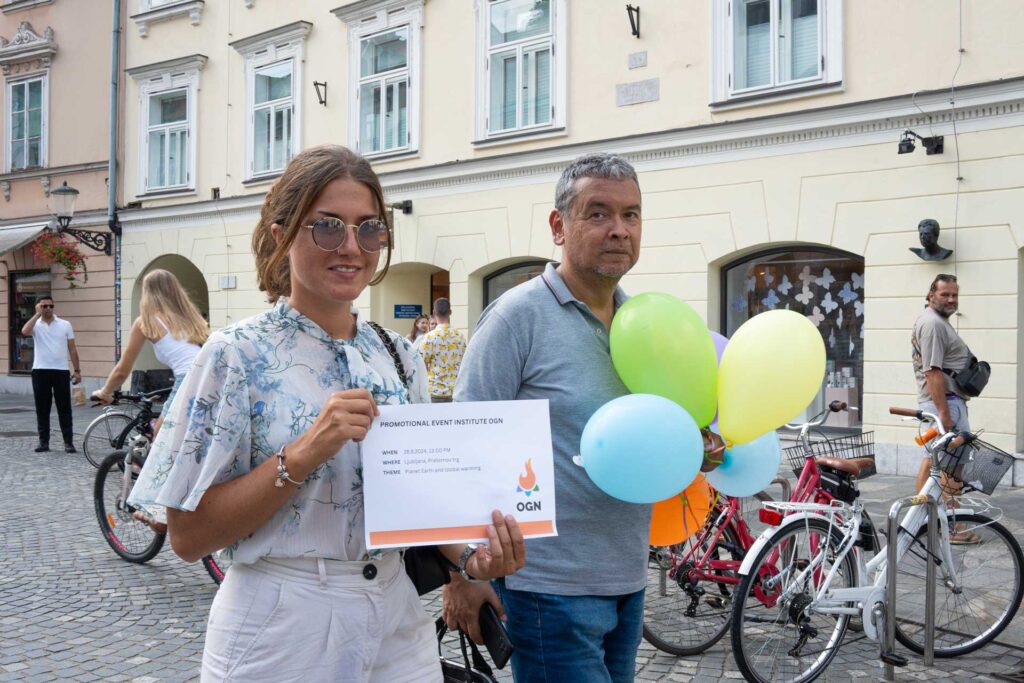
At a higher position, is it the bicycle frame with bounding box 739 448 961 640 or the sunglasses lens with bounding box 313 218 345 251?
the sunglasses lens with bounding box 313 218 345 251

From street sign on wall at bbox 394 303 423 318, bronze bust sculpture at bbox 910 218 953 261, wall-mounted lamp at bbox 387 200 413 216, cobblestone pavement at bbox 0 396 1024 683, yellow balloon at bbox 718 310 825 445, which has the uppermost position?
wall-mounted lamp at bbox 387 200 413 216

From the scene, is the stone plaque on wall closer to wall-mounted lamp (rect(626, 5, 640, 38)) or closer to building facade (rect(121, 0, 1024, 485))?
building facade (rect(121, 0, 1024, 485))

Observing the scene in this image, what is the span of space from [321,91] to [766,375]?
46.7 ft

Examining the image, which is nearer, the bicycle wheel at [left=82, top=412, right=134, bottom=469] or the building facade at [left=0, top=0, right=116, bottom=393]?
the bicycle wheel at [left=82, top=412, right=134, bottom=469]

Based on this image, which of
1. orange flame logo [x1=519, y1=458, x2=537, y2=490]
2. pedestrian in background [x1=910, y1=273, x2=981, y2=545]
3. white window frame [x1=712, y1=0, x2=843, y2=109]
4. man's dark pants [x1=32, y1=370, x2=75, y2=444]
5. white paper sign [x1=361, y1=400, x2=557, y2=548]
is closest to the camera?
white paper sign [x1=361, y1=400, x2=557, y2=548]

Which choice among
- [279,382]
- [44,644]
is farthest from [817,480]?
[44,644]

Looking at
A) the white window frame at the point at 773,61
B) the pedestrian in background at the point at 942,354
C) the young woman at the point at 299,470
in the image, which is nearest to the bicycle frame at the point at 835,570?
the young woman at the point at 299,470

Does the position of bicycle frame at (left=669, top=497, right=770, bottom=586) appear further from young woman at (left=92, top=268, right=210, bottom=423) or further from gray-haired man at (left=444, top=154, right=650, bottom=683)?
young woman at (left=92, top=268, right=210, bottom=423)

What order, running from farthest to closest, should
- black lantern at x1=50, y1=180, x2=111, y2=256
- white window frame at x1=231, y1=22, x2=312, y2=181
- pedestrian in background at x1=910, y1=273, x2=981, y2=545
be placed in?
black lantern at x1=50, y1=180, x2=111, y2=256, white window frame at x1=231, y1=22, x2=312, y2=181, pedestrian in background at x1=910, y1=273, x2=981, y2=545

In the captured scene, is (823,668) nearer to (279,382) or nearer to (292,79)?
(279,382)

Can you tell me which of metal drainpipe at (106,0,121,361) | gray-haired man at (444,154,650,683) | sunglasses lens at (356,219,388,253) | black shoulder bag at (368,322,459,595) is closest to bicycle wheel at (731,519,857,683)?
gray-haired man at (444,154,650,683)

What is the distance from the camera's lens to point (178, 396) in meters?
1.72

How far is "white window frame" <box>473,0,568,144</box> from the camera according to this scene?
41.6ft

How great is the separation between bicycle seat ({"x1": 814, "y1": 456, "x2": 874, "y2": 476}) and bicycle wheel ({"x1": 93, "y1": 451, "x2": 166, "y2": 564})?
426 cm
